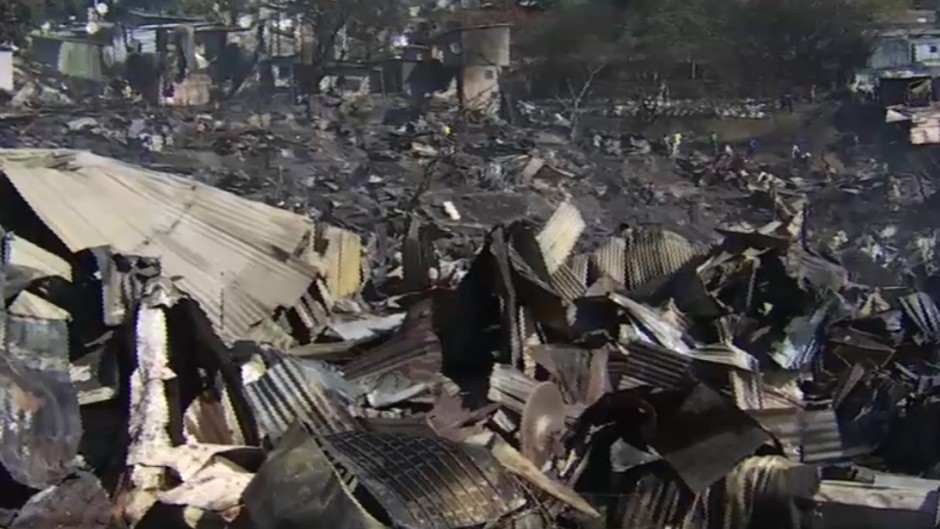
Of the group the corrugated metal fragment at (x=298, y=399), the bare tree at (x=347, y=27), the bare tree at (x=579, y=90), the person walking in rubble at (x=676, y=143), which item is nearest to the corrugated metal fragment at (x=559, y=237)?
the corrugated metal fragment at (x=298, y=399)

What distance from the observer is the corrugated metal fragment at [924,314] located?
6529 mm

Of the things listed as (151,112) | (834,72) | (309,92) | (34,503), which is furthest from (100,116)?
(34,503)

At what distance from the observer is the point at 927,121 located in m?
20.3

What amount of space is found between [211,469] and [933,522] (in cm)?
211

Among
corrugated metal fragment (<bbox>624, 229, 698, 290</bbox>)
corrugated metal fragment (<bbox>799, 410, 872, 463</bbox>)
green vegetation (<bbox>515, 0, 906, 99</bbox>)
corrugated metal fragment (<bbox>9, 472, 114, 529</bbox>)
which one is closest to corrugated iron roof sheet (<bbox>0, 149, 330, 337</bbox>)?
corrugated metal fragment (<bbox>9, 472, 114, 529</bbox>)

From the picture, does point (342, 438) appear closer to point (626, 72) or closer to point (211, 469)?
point (211, 469)

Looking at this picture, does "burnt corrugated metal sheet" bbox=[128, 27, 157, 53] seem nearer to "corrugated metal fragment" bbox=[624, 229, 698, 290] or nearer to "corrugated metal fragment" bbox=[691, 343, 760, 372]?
"corrugated metal fragment" bbox=[624, 229, 698, 290]

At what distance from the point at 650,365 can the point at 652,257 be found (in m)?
2.10

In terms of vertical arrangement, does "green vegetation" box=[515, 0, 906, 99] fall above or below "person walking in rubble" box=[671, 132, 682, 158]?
above

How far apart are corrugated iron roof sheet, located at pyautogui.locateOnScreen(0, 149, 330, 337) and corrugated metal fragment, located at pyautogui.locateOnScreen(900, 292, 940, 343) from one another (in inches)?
119

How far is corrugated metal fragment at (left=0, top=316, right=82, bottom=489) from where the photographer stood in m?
3.95

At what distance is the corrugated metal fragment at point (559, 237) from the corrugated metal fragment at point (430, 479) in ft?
7.37

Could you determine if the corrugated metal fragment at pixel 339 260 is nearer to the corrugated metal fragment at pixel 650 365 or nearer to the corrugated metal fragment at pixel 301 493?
the corrugated metal fragment at pixel 650 365

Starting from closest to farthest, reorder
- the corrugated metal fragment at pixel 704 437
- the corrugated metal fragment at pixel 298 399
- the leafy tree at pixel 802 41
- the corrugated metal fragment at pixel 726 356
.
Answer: the corrugated metal fragment at pixel 704 437 → the corrugated metal fragment at pixel 298 399 → the corrugated metal fragment at pixel 726 356 → the leafy tree at pixel 802 41
